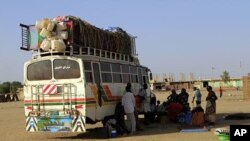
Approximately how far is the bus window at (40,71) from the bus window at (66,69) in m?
0.25

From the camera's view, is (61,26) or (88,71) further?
(61,26)

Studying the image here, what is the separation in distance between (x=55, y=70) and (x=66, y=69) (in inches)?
→ 15.9

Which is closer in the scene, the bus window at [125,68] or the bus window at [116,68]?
the bus window at [116,68]

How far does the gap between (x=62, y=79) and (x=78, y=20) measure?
2.08m

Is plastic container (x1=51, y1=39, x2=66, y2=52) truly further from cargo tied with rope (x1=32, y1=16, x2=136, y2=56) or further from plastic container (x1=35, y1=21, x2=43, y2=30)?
plastic container (x1=35, y1=21, x2=43, y2=30)

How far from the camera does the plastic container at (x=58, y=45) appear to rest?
14.4 meters

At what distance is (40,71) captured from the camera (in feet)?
48.9

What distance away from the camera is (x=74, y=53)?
48.8 feet

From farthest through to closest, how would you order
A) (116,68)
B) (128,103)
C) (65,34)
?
1. (116,68)
2. (128,103)
3. (65,34)

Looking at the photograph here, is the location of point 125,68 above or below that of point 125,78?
above

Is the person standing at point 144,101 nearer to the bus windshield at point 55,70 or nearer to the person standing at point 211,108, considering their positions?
the person standing at point 211,108

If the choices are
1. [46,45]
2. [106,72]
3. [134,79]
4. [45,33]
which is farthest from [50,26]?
[134,79]

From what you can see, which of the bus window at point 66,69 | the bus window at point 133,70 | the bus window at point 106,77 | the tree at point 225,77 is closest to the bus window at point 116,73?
the bus window at point 106,77

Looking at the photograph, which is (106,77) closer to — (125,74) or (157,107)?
(125,74)
